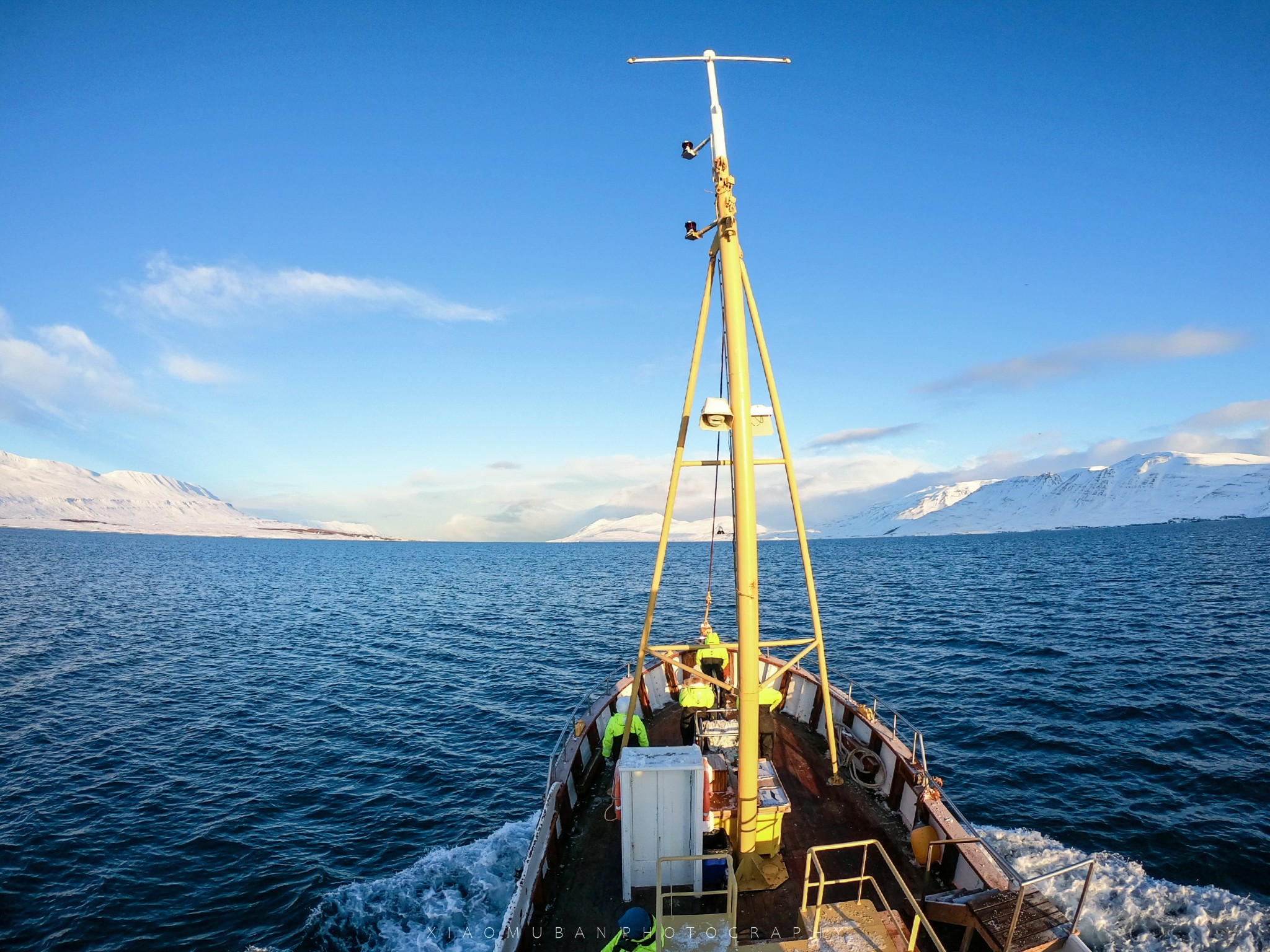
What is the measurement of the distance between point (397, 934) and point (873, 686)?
79.3 ft

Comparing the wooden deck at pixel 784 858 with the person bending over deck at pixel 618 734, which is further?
the person bending over deck at pixel 618 734

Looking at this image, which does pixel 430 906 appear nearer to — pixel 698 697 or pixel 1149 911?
pixel 698 697

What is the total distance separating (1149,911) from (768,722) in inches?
365

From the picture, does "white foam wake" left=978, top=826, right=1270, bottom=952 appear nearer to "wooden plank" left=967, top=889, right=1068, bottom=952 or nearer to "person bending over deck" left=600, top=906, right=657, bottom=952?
"wooden plank" left=967, top=889, right=1068, bottom=952

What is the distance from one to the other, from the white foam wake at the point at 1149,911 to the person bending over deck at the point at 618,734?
10299 millimetres

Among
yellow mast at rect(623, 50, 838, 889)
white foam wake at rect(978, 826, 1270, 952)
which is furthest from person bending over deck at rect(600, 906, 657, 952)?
white foam wake at rect(978, 826, 1270, 952)

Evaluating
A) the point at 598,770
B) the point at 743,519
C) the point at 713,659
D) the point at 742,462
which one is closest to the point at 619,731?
the point at 598,770

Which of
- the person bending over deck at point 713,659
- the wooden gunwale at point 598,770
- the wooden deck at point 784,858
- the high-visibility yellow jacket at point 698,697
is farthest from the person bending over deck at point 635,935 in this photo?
the person bending over deck at point 713,659

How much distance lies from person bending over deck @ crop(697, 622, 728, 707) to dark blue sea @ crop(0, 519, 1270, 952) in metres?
7.65

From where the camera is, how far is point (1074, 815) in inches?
713

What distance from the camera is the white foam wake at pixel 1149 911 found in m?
12.8

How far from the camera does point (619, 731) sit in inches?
573

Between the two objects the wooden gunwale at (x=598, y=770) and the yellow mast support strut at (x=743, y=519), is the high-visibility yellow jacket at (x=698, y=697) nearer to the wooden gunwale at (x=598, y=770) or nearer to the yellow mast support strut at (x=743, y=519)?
the wooden gunwale at (x=598, y=770)

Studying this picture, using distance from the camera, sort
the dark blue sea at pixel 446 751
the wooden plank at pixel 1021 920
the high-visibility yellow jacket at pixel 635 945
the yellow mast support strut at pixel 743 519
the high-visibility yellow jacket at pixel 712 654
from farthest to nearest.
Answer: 1. the high-visibility yellow jacket at pixel 712 654
2. the dark blue sea at pixel 446 751
3. the yellow mast support strut at pixel 743 519
4. the wooden plank at pixel 1021 920
5. the high-visibility yellow jacket at pixel 635 945
